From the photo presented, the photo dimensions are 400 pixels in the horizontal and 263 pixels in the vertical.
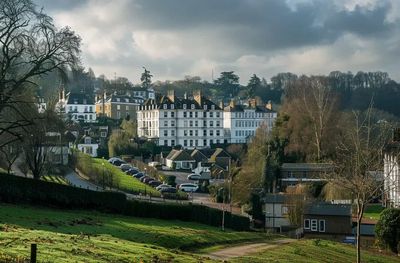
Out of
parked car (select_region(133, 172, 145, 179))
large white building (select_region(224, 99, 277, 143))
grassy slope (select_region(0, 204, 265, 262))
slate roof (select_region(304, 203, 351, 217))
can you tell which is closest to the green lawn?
slate roof (select_region(304, 203, 351, 217))

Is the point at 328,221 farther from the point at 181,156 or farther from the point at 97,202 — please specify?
the point at 181,156

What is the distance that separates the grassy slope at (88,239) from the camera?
17578 millimetres

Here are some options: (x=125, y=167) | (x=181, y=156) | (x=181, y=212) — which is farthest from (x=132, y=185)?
(x=181, y=156)

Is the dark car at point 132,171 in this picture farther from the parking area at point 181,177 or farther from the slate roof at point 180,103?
the slate roof at point 180,103

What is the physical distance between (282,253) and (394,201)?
31353mm

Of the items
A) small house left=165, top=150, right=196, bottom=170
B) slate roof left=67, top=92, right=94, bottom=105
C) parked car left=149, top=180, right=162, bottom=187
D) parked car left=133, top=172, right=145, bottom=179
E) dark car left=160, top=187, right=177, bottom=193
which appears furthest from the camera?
slate roof left=67, top=92, right=94, bottom=105

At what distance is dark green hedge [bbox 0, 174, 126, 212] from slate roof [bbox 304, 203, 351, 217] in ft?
58.9

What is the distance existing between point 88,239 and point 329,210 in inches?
1252

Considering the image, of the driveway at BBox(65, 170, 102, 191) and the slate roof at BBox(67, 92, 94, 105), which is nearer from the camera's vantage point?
the driveway at BBox(65, 170, 102, 191)

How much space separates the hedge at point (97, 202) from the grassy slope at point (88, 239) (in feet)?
14.0

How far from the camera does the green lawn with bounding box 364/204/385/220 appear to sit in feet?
193

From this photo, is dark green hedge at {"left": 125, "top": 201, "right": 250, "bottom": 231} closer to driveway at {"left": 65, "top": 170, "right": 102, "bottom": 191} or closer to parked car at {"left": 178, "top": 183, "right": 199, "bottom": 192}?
driveway at {"left": 65, "top": 170, "right": 102, "bottom": 191}

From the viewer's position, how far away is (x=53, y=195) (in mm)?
39031

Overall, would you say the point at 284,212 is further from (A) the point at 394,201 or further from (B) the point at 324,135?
(B) the point at 324,135
